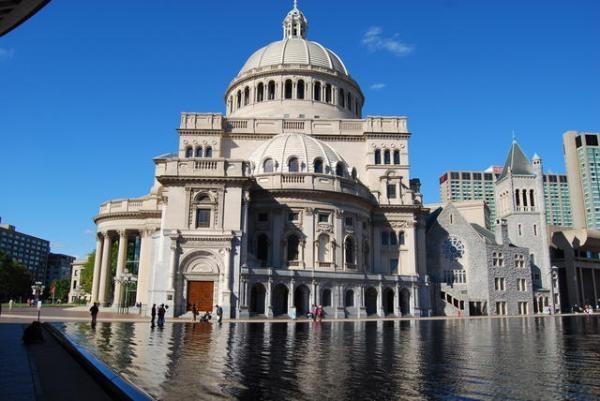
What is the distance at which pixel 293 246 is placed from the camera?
2197 inches

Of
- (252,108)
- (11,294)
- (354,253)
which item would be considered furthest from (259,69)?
(11,294)

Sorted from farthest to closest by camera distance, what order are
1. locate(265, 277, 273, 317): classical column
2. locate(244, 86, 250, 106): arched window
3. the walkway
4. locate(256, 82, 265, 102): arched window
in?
locate(244, 86, 250, 106): arched window → locate(256, 82, 265, 102): arched window → locate(265, 277, 273, 317): classical column → the walkway

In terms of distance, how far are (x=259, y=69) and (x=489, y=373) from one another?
221 ft

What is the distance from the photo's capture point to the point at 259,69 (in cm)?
7606

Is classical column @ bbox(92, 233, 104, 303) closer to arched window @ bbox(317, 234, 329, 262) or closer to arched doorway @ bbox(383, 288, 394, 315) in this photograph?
arched window @ bbox(317, 234, 329, 262)

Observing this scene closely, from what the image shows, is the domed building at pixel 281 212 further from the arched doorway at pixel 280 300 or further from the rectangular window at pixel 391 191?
the rectangular window at pixel 391 191

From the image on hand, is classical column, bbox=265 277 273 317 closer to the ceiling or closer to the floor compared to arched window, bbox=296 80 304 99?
closer to the floor

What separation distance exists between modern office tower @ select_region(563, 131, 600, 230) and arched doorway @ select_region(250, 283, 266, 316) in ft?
473

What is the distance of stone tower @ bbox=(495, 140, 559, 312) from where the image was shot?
74250 mm

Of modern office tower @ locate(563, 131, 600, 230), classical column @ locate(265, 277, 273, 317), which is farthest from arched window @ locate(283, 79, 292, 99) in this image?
modern office tower @ locate(563, 131, 600, 230)

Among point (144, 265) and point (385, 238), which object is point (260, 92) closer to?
point (385, 238)

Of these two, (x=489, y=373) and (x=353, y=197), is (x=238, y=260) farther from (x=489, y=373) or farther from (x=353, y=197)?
(x=489, y=373)

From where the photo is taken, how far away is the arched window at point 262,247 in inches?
2191

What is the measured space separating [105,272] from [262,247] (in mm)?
22866
